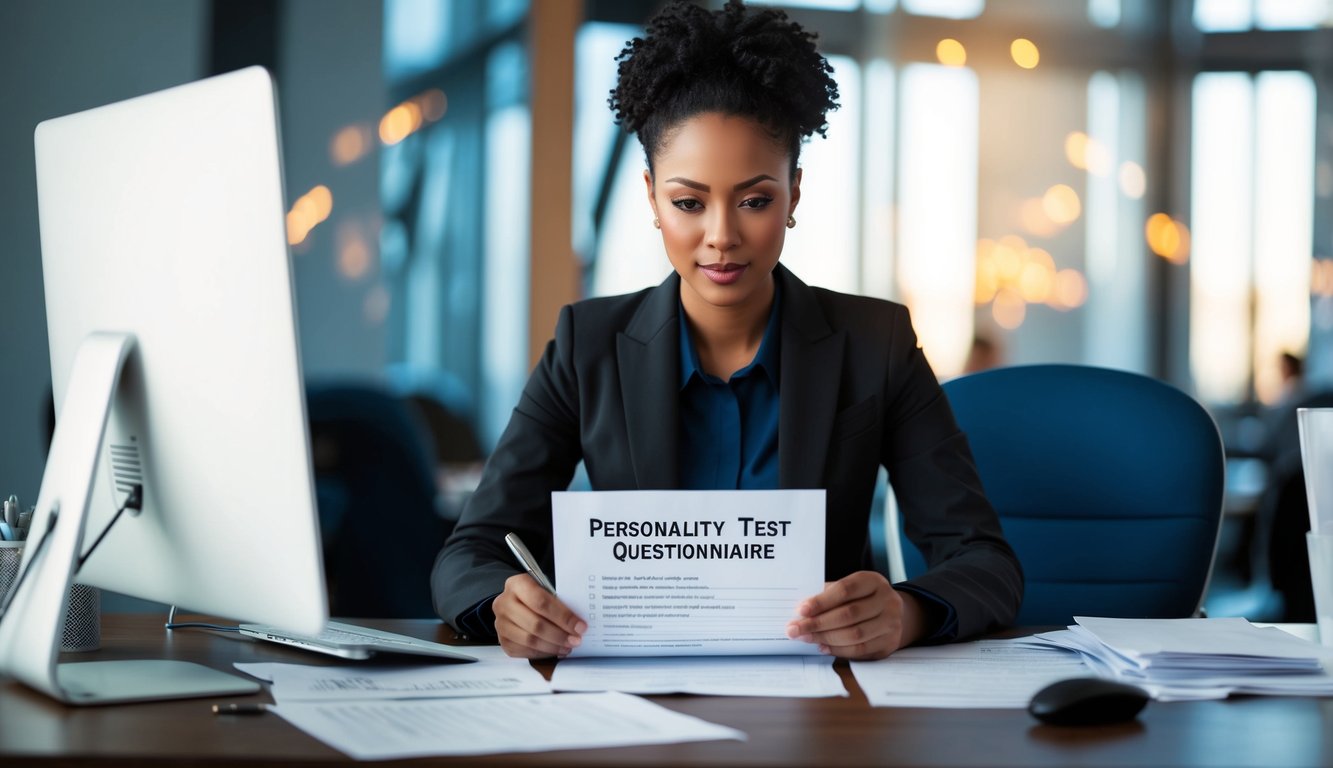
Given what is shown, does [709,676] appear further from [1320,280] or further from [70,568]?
[1320,280]

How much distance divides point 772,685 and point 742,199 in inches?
24.2

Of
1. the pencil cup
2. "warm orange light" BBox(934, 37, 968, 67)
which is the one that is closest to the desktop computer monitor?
the pencil cup

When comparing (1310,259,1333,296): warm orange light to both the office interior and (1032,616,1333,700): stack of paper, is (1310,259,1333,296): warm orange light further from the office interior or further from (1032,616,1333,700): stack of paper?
(1032,616,1333,700): stack of paper

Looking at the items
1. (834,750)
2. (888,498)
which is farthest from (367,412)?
(834,750)

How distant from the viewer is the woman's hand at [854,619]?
1113 mm

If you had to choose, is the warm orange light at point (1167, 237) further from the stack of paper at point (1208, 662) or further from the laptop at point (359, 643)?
the laptop at point (359, 643)

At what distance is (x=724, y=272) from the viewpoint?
147 centimetres

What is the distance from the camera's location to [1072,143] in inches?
268

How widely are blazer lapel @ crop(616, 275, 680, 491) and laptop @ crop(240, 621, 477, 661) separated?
1.25ft

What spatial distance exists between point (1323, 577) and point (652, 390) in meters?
0.76

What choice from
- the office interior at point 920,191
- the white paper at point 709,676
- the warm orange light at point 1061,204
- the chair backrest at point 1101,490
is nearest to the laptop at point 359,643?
the white paper at point 709,676

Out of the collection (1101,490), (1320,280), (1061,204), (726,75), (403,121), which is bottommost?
(1101,490)

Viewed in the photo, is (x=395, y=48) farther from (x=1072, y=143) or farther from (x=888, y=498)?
(x=888, y=498)

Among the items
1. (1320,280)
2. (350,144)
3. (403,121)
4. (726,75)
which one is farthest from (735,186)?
(1320,280)
